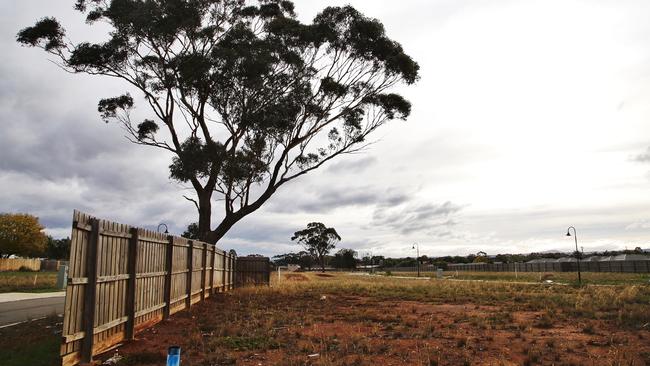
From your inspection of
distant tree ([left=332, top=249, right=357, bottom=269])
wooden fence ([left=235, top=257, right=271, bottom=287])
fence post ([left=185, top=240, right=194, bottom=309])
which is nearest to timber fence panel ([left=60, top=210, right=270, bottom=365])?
fence post ([left=185, top=240, right=194, bottom=309])

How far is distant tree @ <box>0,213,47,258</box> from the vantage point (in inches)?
2646

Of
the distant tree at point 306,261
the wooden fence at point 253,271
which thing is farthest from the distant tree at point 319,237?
the wooden fence at point 253,271

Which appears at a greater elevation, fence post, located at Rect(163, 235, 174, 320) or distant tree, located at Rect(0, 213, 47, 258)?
distant tree, located at Rect(0, 213, 47, 258)

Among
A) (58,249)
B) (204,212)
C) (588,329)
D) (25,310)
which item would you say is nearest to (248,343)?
(588,329)

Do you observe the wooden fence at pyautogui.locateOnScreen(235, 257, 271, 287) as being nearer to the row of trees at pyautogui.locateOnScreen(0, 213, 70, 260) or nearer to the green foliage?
the green foliage

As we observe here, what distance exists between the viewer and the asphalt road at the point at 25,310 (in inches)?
545

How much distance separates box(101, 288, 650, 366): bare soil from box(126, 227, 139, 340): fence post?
12.3 inches

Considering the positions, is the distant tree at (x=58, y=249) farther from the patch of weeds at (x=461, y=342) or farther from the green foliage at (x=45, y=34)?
the patch of weeds at (x=461, y=342)

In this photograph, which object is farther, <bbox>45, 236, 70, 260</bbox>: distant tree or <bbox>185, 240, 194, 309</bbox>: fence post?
<bbox>45, 236, 70, 260</bbox>: distant tree

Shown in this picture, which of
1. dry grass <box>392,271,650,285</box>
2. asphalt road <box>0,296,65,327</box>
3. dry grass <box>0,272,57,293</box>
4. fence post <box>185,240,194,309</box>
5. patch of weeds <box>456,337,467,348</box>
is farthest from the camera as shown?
dry grass <box>392,271,650,285</box>

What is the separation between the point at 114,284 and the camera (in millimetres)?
8266

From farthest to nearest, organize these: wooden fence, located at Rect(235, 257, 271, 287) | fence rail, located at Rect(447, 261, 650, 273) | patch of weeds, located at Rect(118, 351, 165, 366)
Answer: fence rail, located at Rect(447, 261, 650, 273), wooden fence, located at Rect(235, 257, 271, 287), patch of weeds, located at Rect(118, 351, 165, 366)

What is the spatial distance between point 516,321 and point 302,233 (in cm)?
8171

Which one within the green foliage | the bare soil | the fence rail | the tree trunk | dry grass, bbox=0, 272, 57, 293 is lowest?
the bare soil
